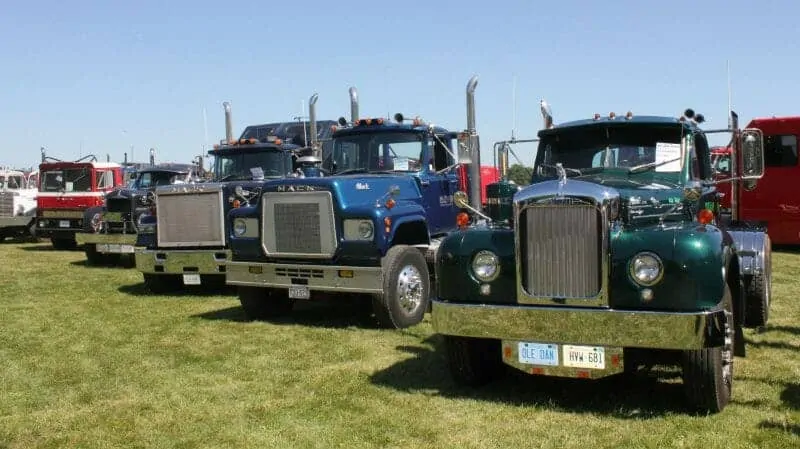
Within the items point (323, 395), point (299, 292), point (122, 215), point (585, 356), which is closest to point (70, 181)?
point (122, 215)

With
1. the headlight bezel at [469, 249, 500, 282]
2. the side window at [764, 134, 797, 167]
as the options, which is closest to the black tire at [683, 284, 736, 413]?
the headlight bezel at [469, 249, 500, 282]

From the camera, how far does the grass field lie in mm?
5156

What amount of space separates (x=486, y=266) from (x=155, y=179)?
41.4ft

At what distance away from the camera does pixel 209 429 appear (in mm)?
5465

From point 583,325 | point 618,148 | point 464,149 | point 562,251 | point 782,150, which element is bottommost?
point 583,325

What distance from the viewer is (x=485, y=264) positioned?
570cm

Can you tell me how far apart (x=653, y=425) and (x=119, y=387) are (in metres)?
4.21

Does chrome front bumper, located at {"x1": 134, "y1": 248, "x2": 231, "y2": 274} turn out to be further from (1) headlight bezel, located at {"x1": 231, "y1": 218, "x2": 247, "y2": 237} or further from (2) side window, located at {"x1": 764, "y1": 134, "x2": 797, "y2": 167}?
(2) side window, located at {"x1": 764, "y1": 134, "x2": 797, "y2": 167}

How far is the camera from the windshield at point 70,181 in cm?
2066

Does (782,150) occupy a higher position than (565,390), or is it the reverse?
(782,150)

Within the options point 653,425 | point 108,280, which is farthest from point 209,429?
point 108,280

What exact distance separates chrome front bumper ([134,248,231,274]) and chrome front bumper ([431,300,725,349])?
6237 mm

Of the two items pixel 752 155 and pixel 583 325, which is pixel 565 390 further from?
pixel 752 155

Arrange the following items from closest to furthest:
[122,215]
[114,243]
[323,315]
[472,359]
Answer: [472,359]
[323,315]
[114,243]
[122,215]
